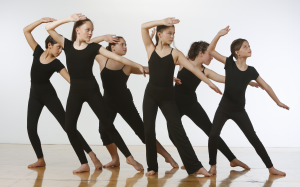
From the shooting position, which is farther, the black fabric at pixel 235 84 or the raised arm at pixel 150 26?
the black fabric at pixel 235 84

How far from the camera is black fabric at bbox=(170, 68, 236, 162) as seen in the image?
3.38 meters

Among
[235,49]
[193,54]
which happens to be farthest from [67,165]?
[235,49]

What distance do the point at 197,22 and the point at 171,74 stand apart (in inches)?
123

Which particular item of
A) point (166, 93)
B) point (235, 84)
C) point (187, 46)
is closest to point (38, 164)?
point (166, 93)

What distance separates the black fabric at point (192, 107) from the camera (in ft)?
11.1

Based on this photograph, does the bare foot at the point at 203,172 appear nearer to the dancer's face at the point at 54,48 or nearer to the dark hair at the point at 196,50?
the dark hair at the point at 196,50

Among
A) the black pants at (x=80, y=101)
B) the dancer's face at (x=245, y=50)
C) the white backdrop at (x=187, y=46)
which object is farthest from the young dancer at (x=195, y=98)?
the white backdrop at (x=187, y=46)

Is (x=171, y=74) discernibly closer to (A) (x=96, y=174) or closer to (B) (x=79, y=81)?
(B) (x=79, y=81)

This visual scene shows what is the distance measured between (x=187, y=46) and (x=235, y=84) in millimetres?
2755

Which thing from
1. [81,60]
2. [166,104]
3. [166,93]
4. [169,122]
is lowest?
[169,122]

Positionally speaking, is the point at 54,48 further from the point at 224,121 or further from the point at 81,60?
the point at 224,121

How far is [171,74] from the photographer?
9.61ft

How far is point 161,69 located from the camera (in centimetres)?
290

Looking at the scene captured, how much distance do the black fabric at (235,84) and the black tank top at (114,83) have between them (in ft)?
3.40
